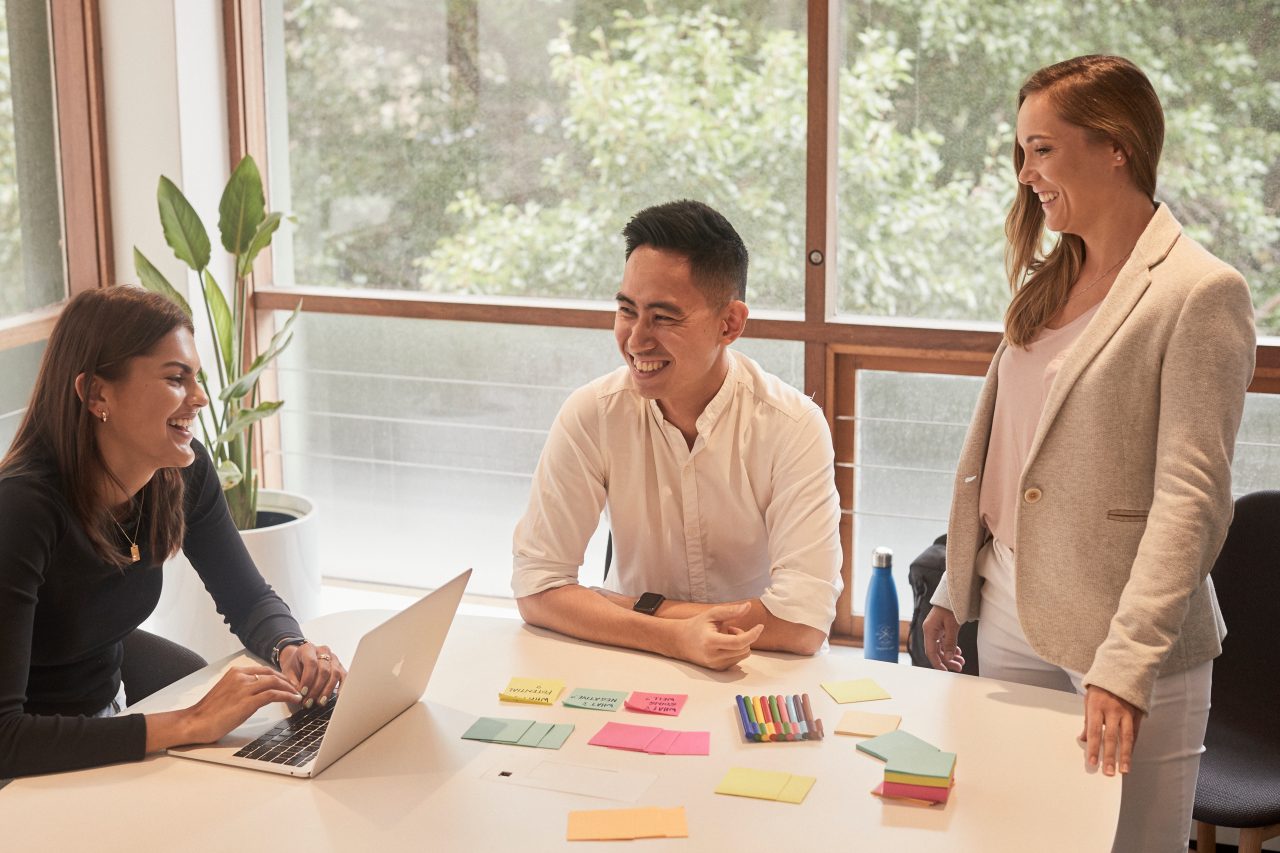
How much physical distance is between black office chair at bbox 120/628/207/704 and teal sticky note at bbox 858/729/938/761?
3.85ft

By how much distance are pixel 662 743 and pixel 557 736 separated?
0.14 metres

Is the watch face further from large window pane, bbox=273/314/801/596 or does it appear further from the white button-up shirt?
large window pane, bbox=273/314/801/596

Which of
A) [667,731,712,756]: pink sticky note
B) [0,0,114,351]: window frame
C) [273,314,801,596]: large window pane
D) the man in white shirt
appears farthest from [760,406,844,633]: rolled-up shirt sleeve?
[0,0,114,351]: window frame

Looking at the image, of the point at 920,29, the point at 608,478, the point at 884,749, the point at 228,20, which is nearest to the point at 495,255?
the point at 228,20

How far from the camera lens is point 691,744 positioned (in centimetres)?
172

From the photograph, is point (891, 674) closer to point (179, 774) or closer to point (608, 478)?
point (608, 478)

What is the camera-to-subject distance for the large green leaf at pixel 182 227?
11.2 ft

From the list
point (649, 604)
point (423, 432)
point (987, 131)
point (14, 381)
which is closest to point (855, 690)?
point (649, 604)

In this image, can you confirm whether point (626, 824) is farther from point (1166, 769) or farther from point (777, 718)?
point (1166, 769)

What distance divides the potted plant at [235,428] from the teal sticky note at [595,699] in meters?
1.77

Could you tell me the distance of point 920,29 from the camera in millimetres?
3334

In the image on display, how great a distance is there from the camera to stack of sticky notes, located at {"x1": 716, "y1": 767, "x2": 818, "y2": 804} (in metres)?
1.58

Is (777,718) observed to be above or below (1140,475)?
below

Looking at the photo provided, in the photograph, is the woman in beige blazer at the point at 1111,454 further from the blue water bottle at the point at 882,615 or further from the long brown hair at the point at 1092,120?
the blue water bottle at the point at 882,615
